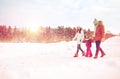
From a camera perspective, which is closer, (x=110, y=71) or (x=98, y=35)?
(x=110, y=71)

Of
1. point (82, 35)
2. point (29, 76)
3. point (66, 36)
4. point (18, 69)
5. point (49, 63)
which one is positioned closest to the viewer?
point (29, 76)

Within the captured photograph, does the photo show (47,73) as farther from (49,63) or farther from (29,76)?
(49,63)

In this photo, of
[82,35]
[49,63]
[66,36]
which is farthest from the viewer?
[66,36]

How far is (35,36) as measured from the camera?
65.5 ft

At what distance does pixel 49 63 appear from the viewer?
8523 mm

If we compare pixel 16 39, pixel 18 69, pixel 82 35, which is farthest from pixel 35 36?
pixel 18 69

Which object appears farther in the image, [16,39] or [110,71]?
[16,39]

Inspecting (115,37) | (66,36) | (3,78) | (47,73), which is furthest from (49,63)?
(66,36)

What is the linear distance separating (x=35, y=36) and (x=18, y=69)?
39.9 feet

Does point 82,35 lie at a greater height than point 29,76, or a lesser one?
greater

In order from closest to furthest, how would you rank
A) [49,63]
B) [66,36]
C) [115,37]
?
[49,63] < [115,37] < [66,36]

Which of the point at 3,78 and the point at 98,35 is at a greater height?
the point at 98,35

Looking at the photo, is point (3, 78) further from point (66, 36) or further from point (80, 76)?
point (66, 36)

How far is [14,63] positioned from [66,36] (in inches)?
427
